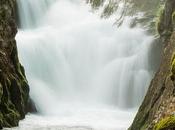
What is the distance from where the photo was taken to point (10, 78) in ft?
65.4

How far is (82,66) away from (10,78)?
11.4 meters

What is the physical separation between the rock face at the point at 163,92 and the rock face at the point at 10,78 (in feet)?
22.0

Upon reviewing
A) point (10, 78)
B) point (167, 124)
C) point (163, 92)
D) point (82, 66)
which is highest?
point (82, 66)

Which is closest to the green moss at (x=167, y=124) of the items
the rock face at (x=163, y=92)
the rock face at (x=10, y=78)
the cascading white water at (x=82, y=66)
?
the rock face at (x=163, y=92)

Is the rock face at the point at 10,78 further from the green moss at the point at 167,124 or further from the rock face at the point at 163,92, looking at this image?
the green moss at the point at 167,124

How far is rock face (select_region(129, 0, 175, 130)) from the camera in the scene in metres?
8.05

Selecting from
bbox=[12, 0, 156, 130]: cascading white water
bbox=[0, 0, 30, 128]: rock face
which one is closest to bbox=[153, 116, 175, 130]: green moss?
bbox=[0, 0, 30, 128]: rock face

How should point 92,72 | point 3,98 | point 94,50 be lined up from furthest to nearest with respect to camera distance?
point 94,50 → point 92,72 → point 3,98

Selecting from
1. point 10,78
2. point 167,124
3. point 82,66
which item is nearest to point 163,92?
point 167,124

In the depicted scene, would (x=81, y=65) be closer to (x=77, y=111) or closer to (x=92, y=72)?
(x=92, y=72)

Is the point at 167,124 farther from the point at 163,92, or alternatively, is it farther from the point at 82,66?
the point at 82,66

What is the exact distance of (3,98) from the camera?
18.6 m

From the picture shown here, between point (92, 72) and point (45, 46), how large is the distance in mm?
3552

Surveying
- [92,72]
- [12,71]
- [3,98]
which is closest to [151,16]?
[92,72]
